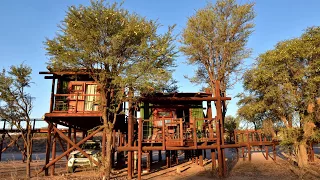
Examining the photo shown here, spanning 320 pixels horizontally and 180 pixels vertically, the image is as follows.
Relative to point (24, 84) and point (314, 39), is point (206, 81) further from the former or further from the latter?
point (24, 84)

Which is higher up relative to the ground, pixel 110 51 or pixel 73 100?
pixel 110 51

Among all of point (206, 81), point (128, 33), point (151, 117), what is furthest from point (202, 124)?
point (128, 33)

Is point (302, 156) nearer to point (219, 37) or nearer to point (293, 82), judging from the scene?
point (293, 82)

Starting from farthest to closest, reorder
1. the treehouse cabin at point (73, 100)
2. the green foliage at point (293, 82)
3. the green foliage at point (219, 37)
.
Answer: the green foliage at point (219, 37)
the green foliage at point (293, 82)
the treehouse cabin at point (73, 100)

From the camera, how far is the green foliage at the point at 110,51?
1217 centimetres

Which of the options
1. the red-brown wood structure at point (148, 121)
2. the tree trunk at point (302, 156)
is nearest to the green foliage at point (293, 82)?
the tree trunk at point (302, 156)

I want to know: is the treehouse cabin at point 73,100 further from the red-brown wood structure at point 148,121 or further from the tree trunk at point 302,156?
the tree trunk at point 302,156

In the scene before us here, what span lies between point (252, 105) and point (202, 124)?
13.6 ft

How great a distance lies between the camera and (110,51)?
498 inches

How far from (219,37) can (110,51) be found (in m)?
13.0

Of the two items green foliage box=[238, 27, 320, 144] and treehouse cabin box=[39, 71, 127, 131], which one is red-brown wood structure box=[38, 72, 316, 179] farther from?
green foliage box=[238, 27, 320, 144]

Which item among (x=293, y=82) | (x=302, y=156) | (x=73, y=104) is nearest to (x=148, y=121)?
(x=73, y=104)

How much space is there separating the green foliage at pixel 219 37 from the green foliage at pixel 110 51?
397 inches

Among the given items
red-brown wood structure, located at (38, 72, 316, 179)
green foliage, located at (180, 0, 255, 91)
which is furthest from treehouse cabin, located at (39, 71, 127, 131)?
green foliage, located at (180, 0, 255, 91)
